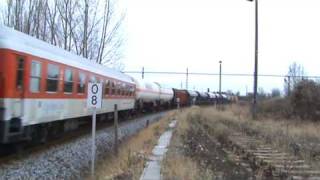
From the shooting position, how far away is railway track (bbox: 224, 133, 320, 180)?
12.9m

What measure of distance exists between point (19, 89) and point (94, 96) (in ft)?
8.37

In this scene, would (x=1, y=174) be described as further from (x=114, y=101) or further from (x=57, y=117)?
(x=114, y=101)

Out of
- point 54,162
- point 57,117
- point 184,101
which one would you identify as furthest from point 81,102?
point 184,101

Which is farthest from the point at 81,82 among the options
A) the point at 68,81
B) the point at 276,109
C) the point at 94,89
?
the point at 276,109

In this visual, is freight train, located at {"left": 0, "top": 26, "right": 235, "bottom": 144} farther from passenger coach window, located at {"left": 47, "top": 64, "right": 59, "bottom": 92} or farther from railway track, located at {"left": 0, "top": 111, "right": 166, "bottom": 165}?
railway track, located at {"left": 0, "top": 111, "right": 166, "bottom": 165}

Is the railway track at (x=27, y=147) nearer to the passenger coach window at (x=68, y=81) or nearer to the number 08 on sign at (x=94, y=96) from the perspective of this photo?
the passenger coach window at (x=68, y=81)

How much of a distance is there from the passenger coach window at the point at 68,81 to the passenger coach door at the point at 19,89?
466 centimetres

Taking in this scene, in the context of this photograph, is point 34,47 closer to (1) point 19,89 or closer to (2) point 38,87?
(2) point 38,87

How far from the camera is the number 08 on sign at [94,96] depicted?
45.1 feet

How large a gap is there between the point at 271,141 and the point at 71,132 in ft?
27.6

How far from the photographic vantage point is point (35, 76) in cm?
1658

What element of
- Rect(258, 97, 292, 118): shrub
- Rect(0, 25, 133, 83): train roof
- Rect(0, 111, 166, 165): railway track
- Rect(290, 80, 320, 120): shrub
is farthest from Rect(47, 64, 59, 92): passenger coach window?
Rect(258, 97, 292, 118): shrub

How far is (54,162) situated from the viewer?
15.7m

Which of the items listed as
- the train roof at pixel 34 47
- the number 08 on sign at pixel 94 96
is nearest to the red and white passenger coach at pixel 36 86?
the train roof at pixel 34 47
